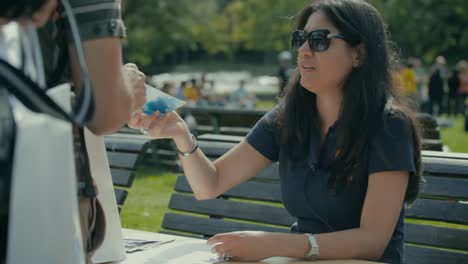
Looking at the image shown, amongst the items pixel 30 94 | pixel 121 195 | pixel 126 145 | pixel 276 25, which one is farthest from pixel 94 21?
pixel 276 25

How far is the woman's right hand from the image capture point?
273cm

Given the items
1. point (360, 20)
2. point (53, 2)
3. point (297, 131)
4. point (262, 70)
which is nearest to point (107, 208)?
point (53, 2)

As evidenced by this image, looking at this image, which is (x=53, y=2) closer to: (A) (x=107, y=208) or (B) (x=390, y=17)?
(A) (x=107, y=208)

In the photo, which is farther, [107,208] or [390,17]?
[390,17]

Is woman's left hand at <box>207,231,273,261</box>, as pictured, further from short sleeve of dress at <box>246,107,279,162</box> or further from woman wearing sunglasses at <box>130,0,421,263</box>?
short sleeve of dress at <box>246,107,279,162</box>

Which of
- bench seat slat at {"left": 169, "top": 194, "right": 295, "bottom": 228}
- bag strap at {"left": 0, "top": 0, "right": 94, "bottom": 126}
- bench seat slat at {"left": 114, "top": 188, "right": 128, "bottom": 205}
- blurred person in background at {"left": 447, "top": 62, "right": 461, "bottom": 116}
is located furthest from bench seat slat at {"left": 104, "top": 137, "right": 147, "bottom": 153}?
blurred person in background at {"left": 447, "top": 62, "right": 461, "bottom": 116}

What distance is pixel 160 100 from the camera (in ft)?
8.52

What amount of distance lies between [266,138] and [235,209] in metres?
0.59

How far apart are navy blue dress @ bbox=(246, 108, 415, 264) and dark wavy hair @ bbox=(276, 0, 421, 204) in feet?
0.10

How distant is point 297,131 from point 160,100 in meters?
0.62

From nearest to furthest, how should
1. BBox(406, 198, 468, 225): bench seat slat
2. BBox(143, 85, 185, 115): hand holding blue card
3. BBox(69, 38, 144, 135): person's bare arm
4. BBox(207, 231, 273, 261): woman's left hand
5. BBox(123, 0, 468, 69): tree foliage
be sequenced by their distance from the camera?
BBox(69, 38, 144, 135): person's bare arm → BBox(207, 231, 273, 261): woman's left hand → BBox(143, 85, 185, 115): hand holding blue card → BBox(406, 198, 468, 225): bench seat slat → BBox(123, 0, 468, 69): tree foliage

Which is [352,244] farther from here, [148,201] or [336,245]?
[148,201]

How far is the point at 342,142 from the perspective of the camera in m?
2.73

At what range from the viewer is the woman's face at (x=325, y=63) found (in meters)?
2.81
